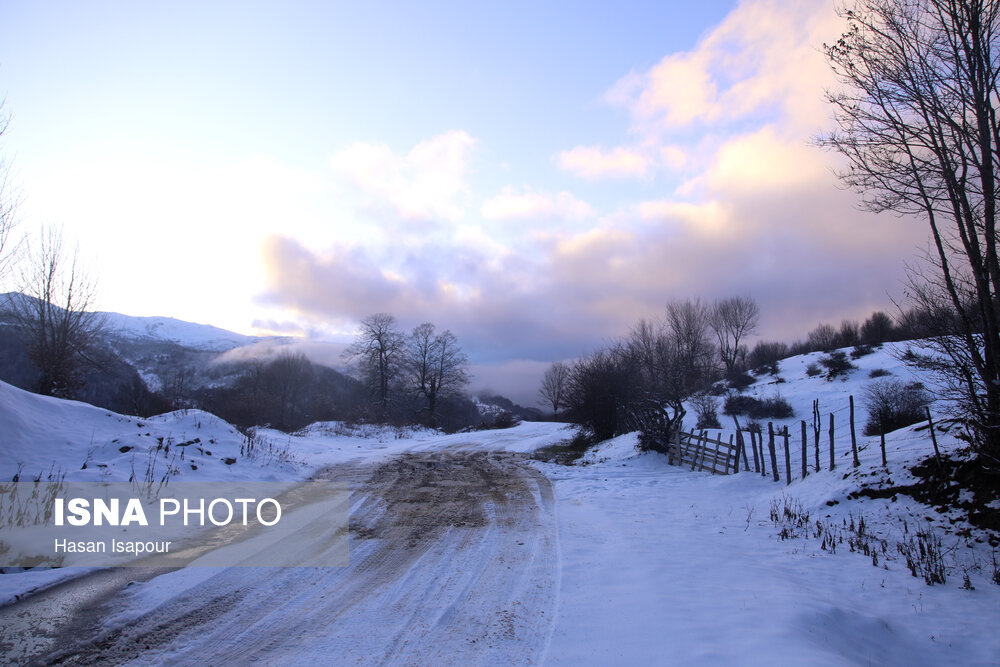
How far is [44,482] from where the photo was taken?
7.58 metres

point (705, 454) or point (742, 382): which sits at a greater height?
point (742, 382)

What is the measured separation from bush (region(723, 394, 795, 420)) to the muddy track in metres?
22.4

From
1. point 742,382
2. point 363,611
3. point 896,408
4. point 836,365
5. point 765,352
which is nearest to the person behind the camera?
point 363,611

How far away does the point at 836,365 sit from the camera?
96.3 ft

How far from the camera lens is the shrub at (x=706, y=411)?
997 inches

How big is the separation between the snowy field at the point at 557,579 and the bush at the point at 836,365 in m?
20.4

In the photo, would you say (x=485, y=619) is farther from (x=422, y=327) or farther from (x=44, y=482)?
(x=422, y=327)

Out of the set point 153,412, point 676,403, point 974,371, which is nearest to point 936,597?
point 974,371

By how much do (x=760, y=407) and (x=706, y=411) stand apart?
2869mm

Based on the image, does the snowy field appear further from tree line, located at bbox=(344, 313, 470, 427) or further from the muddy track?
tree line, located at bbox=(344, 313, 470, 427)

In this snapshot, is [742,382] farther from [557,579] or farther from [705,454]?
[557,579]

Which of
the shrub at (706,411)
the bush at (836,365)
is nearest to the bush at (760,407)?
the shrub at (706,411)

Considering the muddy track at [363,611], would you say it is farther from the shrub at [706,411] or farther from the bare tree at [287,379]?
the bare tree at [287,379]

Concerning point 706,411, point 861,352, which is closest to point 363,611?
point 706,411
